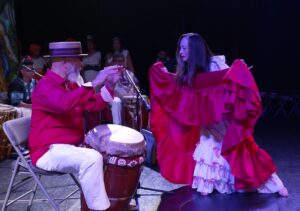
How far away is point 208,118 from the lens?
13.5 feet

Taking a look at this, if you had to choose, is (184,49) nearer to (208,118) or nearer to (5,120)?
(208,118)

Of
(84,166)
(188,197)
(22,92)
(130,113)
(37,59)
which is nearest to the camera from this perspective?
(84,166)

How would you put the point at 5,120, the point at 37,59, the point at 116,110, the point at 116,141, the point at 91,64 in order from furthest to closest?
the point at 91,64, the point at 37,59, the point at 116,110, the point at 5,120, the point at 116,141

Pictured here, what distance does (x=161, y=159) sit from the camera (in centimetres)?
454

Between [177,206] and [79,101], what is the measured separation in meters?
1.46

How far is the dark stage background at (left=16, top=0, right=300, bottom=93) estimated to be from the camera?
369 inches

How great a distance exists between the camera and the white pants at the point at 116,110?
624 centimetres

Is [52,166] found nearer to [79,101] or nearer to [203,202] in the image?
[79,101]

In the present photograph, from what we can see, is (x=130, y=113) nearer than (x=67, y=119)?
No

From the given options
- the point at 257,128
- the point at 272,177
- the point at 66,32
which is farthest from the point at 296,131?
the point at 66,32

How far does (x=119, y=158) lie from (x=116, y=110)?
317cm

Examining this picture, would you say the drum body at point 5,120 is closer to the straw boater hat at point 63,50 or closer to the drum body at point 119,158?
the straw boater hat at point 63,50

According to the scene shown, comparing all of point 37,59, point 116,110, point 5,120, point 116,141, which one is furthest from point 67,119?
point 37,59

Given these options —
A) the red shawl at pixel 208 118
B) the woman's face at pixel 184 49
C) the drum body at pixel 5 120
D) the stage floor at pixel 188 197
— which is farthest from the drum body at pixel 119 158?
the drum body at pixel 5 120
